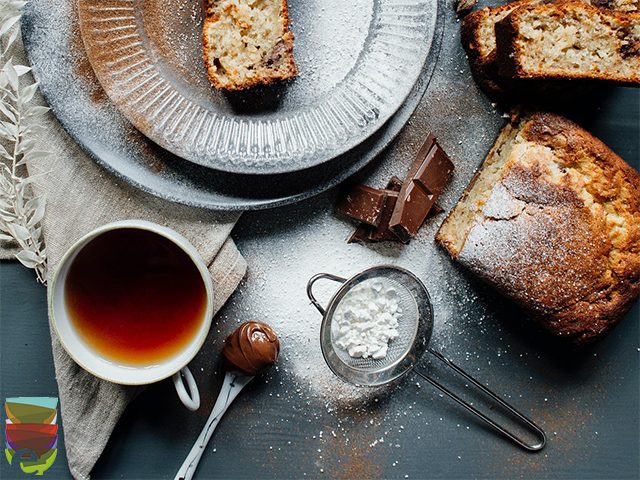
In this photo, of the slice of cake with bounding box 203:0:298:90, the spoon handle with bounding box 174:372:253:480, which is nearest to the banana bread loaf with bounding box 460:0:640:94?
the slice of cake with bounding box 203:0:298:90

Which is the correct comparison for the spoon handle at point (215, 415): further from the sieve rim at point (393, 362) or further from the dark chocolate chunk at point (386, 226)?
the dark chocolate chunk at point (386, 226)

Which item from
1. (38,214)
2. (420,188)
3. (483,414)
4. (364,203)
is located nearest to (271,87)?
(364,203)

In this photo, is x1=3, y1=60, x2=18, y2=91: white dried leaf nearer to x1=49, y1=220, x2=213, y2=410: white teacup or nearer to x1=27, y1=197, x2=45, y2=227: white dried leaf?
x1=27, y1=197, x2=45, y2=227: white dried leaf

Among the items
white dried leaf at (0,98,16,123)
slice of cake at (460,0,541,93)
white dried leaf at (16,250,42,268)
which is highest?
slice of cake at (460,0,541,93)

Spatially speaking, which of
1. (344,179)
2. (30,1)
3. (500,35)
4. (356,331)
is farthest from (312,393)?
(30,1)

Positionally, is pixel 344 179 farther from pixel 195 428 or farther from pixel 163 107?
pixel 195 428

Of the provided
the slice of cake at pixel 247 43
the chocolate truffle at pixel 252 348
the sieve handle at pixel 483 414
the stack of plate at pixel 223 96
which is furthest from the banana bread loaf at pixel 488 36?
the chocolate truffle at pixel 252 348

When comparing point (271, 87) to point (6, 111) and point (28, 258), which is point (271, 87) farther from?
point (28, 258)
